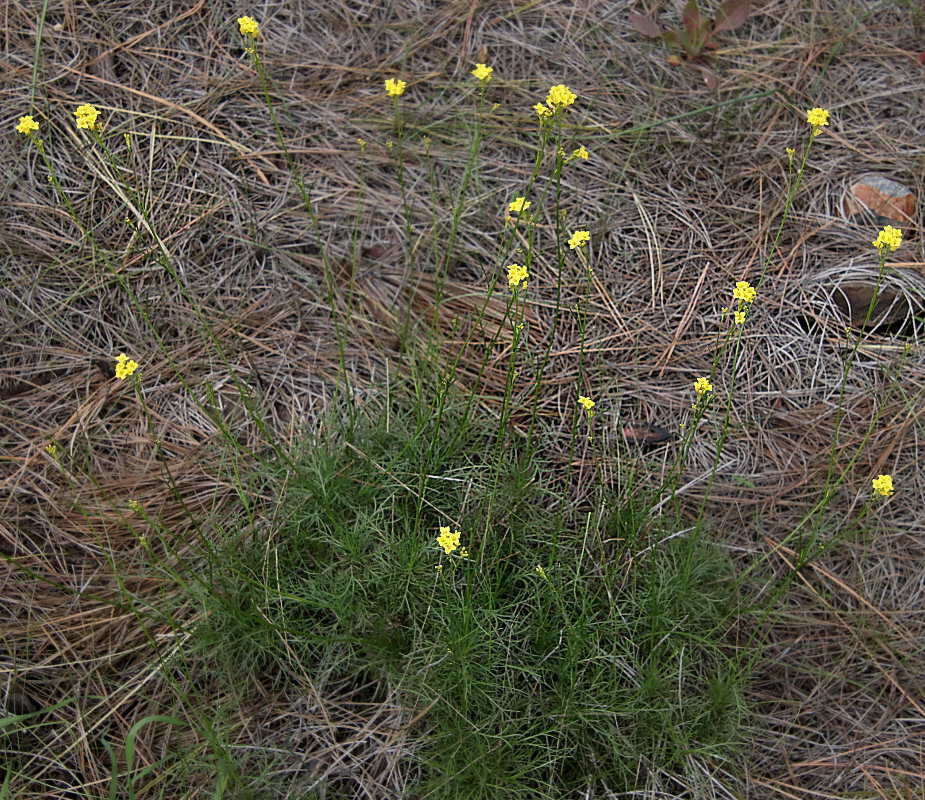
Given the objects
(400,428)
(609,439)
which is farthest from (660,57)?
(400,428)

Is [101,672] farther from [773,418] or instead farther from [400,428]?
[773,418]

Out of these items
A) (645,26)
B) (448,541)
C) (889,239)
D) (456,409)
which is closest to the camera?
(448,541)

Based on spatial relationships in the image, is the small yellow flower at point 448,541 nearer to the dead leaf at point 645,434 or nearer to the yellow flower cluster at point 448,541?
the yellow flower cluster at point 448,541

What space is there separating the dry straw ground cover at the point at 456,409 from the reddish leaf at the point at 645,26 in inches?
1.7

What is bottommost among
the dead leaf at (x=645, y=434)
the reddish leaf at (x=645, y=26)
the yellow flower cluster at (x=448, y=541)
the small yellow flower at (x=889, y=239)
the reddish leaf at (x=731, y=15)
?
the dead leaf at (x=645, y=434)

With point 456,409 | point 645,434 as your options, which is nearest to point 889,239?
point 645,434

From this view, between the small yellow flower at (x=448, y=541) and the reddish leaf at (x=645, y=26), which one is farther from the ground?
the reddish leaf at (x=645, y=26)

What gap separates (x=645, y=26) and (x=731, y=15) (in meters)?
0.33

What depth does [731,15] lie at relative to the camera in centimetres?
320

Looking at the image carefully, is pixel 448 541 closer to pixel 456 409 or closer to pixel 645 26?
pixel 456 409

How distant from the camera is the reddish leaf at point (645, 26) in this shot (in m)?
3.20

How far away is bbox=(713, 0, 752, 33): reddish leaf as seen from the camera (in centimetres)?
319

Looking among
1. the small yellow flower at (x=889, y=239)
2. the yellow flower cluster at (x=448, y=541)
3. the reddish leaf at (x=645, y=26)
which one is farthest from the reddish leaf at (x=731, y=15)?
the yellow flower cluster at (x=448, y=541)

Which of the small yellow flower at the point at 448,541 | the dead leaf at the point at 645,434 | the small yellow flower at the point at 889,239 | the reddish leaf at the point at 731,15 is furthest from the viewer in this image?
the reddish leaf at the point at 731,15
